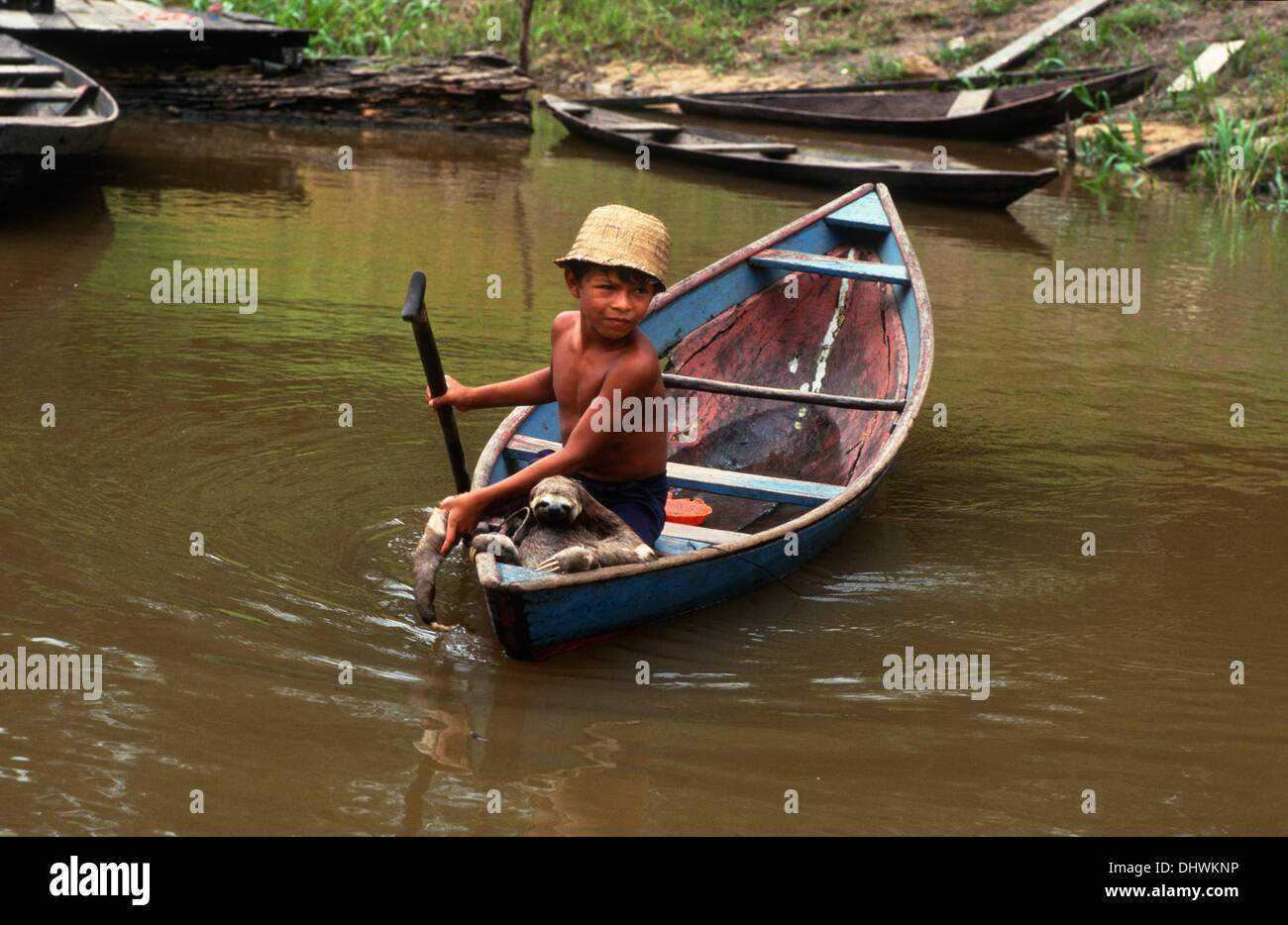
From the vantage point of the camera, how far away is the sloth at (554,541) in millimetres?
2920

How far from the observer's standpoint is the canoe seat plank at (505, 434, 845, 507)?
376cm

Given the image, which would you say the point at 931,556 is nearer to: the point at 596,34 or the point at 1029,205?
the point at 1029,205

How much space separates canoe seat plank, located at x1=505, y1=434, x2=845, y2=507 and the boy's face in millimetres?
711

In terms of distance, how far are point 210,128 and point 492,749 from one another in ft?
33.0

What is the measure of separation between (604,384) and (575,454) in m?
0.18

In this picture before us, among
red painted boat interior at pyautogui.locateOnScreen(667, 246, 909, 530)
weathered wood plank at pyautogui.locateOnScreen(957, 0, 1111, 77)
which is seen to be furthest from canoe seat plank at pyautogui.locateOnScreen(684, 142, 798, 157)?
red painted boat interior at pyautogui.locateOnScreen(667, 246, 909, 530)

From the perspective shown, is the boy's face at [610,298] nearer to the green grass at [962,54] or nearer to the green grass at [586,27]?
the green grass at [962,54]

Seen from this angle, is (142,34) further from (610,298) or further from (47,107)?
(610,298)

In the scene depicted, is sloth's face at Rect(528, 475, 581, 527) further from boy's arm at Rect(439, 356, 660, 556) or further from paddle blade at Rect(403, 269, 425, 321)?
paddle blade at Rect(403, 269, 425, 321)

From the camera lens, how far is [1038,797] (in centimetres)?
267

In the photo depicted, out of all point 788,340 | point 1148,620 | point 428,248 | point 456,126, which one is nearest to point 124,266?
point 428,248

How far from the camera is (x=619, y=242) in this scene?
3.02 m

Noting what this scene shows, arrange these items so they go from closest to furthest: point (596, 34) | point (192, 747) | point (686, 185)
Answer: point (192, 747)
point (686, 185)
point (596, 34)

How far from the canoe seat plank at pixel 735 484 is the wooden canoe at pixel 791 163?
18.5 feet
